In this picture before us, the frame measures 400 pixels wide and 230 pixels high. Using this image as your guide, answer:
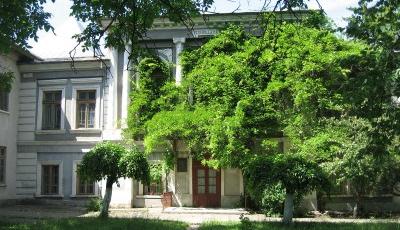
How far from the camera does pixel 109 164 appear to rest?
17.2m

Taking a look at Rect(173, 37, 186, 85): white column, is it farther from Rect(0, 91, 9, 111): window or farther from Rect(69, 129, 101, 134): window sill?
Rect(0, 91, 9, 111): window

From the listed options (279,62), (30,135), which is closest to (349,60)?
(279,62)

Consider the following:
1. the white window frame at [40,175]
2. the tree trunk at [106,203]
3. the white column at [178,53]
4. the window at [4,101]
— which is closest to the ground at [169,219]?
the tree trunk at [106,203]

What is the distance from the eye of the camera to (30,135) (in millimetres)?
26062

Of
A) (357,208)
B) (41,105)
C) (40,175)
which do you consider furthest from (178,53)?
(357,208)

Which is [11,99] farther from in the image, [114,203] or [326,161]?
[326,161]

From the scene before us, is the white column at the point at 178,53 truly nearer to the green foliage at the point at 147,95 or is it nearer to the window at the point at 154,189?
the green foliage at the point at 147,95

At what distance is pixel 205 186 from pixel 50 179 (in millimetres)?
7808

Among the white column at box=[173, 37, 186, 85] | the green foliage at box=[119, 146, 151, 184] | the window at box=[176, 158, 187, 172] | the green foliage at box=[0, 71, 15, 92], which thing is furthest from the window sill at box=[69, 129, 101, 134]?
the green foliage at box=[0, 71, 15, 92]

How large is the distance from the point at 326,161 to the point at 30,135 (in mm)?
14482

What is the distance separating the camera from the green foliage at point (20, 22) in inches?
433

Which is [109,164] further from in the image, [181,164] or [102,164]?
[181,164]

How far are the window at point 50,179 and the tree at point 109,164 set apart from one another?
8925 millimetres

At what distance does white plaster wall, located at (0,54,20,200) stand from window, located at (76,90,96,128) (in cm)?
312
